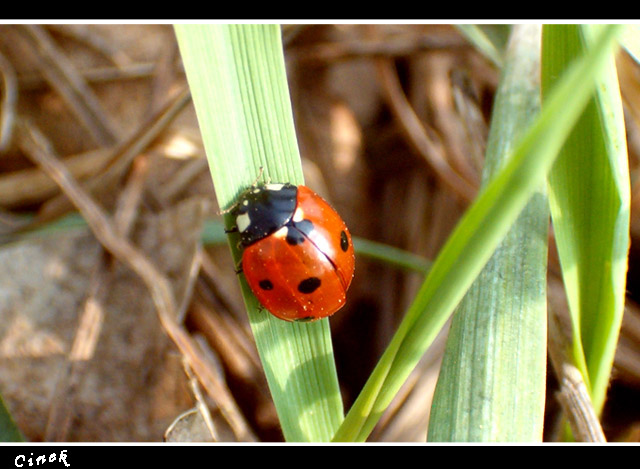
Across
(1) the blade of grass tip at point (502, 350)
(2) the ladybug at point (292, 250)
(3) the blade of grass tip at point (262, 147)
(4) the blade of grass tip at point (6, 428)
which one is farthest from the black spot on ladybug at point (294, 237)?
(4) the blade of grass tip at point (6, 428)

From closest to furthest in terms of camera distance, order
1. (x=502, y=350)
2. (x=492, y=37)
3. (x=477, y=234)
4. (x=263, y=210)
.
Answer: (x=477, y=234) → (x=502, y=350) → (x=263, y=210) → (x=492, y=37)

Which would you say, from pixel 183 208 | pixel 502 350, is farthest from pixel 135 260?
pixel 502 350

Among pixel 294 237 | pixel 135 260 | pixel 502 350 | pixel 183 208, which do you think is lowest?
pixel 502 350

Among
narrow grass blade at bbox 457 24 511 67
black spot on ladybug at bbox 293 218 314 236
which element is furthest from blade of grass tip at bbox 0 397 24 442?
narrow grass blade at bbox 457 24 511 67

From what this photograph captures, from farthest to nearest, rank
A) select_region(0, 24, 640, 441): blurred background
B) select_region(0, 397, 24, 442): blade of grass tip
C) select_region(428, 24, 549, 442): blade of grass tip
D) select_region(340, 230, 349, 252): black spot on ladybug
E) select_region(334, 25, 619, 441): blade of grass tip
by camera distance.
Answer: select_region(0, 24, 640, 441): blurred background < select_region(340, 230, 349, 252): black spot on ladybug < select_region(0, 397, 24, 442): blade of grass tip < select_region(428, 24, 549, 442): blade of grass tip < select_region(334, 25, 619, 441): blade of grass tip

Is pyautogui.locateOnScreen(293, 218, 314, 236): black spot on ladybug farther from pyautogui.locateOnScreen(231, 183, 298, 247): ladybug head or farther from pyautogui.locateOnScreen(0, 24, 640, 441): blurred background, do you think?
pyautogui.locateOnScreen(0, 24, 640, 441): blurred background

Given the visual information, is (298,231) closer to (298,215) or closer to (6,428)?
(298,215)
